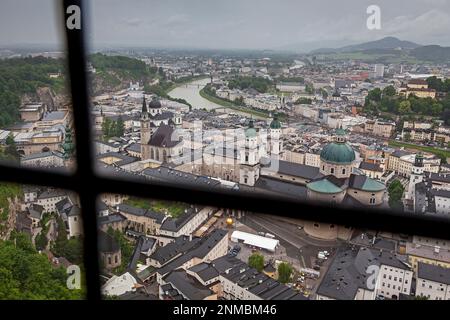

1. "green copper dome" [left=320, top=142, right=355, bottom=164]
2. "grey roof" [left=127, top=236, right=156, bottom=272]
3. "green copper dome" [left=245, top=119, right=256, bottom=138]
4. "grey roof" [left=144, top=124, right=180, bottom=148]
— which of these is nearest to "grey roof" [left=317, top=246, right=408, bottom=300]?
"grey roof" [left=127, top=236, right=156, bottom=272]

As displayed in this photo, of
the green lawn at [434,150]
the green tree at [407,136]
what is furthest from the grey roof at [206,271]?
the green tree at [407,136]

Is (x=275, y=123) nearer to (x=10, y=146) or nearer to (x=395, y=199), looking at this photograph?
(x=10, y=146)

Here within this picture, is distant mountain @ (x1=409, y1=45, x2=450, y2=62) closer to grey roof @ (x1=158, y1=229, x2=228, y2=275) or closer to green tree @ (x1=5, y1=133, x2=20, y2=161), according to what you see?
green tree @ (x1=5, y1=133, x2=20, y2=161)

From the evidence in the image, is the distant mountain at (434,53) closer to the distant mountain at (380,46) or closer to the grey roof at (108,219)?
the distant mountain at (380,46)

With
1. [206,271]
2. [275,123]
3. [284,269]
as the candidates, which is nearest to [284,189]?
[206,271]

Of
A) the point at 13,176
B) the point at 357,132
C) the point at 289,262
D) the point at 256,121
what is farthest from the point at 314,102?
the point at 13,176
